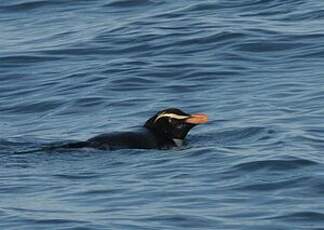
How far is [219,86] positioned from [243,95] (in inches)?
27.7

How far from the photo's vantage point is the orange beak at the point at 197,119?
14227mm

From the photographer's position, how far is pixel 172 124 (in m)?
14.4

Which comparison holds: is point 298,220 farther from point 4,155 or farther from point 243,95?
point 243,95

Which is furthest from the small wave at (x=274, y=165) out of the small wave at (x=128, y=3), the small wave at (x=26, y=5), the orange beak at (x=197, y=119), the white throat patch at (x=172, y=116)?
the small wave at (x=26, y=5)

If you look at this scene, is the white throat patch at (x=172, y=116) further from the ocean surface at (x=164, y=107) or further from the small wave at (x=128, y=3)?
the small wave at (x=128, y=3)

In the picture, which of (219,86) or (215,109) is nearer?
(215,109)

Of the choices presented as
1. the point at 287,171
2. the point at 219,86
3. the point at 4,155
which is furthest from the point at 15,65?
the point at 287,171

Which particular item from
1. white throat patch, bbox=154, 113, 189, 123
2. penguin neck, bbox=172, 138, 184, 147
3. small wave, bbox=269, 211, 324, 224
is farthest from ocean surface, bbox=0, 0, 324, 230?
white throat patch, bbox=154, 113, 189, 123

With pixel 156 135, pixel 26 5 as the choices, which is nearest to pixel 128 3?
pixel 26 5

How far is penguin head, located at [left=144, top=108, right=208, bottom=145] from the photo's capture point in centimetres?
1438

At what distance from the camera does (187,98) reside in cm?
1634

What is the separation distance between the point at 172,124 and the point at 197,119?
27 cm

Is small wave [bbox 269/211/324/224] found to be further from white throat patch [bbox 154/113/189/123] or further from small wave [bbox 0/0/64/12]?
small wave [bbox 0/0/64/12]

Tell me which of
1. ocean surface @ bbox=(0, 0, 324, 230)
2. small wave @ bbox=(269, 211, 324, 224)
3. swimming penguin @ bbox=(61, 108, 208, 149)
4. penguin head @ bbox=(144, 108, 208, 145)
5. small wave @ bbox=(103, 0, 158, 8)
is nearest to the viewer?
small wave @ bbox=(269, 211, 324, 224)
